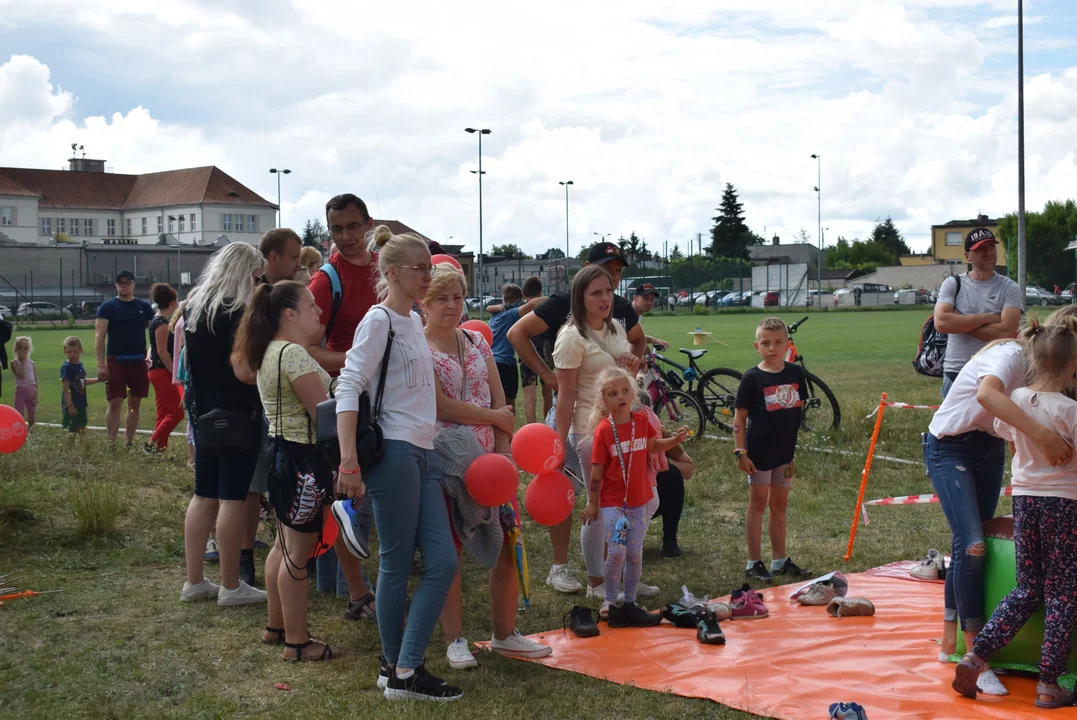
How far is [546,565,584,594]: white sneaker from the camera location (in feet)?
20.1

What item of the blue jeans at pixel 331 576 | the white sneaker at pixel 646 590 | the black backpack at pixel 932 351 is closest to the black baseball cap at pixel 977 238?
the black backpack at pixel 932 351

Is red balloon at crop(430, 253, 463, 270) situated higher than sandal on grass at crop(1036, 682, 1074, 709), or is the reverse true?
red balloon at crop(430, 253, 463, 270)

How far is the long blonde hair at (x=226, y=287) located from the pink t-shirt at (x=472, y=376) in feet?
4.56

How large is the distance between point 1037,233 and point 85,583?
286 ft

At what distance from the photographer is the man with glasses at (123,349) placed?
11.2 metres

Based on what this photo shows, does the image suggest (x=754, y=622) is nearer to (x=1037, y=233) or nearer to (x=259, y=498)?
(x=259, y=498)

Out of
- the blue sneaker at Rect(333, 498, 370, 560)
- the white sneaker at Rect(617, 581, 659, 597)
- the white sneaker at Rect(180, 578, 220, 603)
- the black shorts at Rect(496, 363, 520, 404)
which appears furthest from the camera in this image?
the black shorts at Rect(496, 363, 520, 404)

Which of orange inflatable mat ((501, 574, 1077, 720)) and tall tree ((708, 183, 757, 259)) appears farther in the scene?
tall tree ((708, 183, 757, 259))

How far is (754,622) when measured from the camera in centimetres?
554

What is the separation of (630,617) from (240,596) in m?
2.12

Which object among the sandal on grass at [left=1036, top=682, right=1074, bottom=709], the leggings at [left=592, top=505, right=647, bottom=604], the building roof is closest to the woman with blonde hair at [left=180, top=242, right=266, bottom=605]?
the leggings at [left=592, top=505, right=647, bottom=604]

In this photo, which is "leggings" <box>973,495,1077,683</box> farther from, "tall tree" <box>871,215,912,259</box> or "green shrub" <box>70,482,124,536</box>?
"tall tree" <box>871,215,912,259</box>

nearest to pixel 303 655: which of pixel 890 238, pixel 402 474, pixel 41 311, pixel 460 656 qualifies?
pixel 460 656

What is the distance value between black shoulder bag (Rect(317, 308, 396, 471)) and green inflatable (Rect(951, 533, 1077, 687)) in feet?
8.84
